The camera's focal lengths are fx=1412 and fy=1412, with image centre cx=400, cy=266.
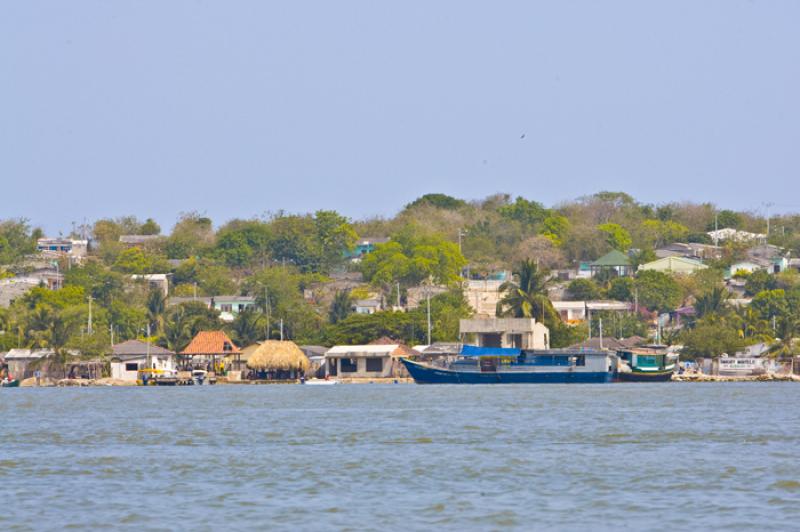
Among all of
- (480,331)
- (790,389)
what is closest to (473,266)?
(480,331)

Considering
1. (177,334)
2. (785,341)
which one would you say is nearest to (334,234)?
(177,334)

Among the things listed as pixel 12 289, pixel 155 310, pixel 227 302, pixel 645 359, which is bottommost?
pixel 645 359

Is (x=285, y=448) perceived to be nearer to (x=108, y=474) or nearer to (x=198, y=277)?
(x=108, y=474)

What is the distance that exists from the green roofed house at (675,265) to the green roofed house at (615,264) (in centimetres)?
146

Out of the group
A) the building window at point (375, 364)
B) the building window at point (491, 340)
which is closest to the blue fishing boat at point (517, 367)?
the building window at point (491, 340)

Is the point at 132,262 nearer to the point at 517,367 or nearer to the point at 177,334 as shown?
the point at 177,334

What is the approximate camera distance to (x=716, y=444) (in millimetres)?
33469

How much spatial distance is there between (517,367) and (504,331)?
582 centimetres

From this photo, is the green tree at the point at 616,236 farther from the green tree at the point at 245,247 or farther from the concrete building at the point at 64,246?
the concrete building at the point at 64,246

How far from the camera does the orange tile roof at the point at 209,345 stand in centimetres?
9206

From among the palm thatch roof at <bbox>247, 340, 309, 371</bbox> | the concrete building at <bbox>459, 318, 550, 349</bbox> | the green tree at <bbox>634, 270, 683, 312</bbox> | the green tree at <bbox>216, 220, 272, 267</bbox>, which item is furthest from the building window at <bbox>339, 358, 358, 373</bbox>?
the green tree at <bbox>216, 220, 272, 267</bbox>

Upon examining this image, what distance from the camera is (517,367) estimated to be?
275ft

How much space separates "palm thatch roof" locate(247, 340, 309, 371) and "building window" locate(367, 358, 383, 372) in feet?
13.7

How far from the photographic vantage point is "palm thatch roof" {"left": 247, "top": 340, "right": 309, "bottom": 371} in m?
90.4
